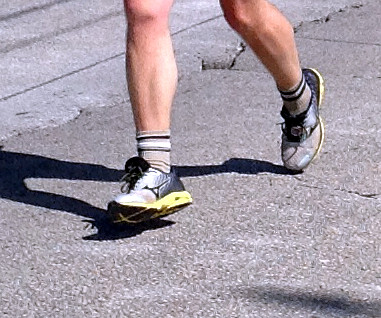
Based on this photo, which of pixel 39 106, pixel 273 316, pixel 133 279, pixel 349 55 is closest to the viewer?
pixel 273 316

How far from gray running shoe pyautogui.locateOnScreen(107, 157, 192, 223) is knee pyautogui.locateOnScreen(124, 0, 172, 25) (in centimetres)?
49

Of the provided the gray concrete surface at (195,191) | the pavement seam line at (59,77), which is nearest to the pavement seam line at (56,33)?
the gray concrete surface at (195,191)

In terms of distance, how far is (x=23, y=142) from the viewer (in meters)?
5.40

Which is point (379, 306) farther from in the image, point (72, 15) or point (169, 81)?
point (72, 15)

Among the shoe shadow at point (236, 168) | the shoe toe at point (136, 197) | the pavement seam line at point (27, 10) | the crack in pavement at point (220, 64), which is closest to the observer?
the shoe toe at point (136, 197)

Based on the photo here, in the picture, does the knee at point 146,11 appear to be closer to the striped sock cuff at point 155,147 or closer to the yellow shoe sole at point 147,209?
the striped sock cuff at point 155,147

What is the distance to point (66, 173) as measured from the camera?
4898 millimetres

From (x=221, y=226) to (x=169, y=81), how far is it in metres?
0.56

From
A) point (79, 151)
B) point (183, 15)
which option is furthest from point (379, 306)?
point (183, 15)

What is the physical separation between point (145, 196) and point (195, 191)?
0.56 meters

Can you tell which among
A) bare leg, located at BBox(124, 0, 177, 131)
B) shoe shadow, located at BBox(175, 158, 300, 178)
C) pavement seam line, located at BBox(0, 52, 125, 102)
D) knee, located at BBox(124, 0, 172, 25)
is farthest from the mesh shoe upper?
pavement seam line, located at BBox(0, 52, 125, 102)

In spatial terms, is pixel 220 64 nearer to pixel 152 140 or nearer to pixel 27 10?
pixel 27 10

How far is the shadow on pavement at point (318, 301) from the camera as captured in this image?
3.55 m

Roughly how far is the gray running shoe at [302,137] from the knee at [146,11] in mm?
873
